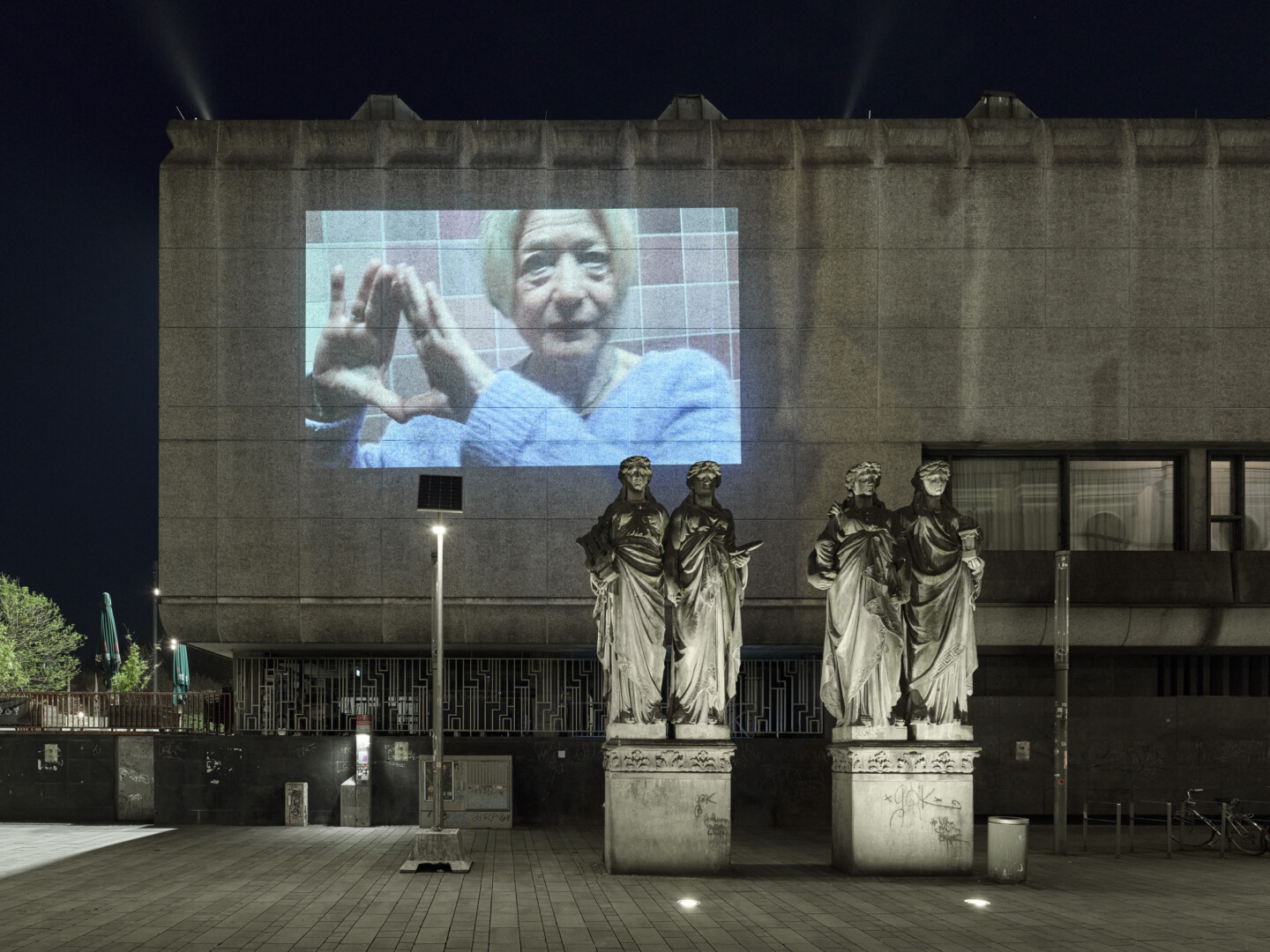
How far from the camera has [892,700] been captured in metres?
16.9

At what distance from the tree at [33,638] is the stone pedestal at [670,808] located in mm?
42992

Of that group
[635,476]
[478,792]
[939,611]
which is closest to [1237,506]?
[939,611]

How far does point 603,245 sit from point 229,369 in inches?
287

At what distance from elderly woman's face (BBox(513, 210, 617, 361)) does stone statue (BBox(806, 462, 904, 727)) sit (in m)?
7.95

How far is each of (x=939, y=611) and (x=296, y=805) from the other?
1257 cm

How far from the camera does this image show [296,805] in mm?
Answer: 22969

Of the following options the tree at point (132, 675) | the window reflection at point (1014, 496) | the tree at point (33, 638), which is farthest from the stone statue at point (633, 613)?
the tree at point (132, 675)

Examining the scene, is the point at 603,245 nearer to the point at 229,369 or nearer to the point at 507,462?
the point at 507,462

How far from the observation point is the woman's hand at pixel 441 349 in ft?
76.5

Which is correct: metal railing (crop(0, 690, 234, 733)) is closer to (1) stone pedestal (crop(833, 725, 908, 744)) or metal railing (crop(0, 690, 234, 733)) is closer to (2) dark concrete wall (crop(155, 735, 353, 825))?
(2) dark concrete wall (crop(155, 735, 353, 825))

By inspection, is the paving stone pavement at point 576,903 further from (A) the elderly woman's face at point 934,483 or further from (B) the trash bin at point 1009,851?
(A) the elderly woman's face at point 934,483

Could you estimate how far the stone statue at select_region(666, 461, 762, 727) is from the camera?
16844 mm

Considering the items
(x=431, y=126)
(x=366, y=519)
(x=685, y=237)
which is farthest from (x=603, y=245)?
(x=366, y=519)

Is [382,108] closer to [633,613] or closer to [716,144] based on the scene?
[716,144]
